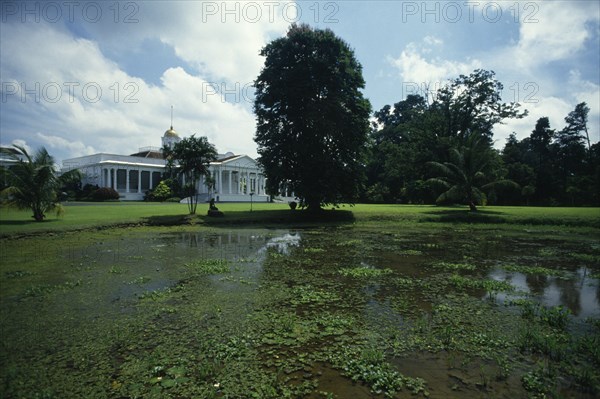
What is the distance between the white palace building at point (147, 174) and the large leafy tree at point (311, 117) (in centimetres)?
3128

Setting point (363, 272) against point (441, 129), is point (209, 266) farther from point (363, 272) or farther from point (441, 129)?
point (441, 129)

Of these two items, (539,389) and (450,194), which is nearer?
(539,389)

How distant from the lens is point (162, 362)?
154 inches

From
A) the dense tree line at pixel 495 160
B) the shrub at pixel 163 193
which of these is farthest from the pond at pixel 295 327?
the shrub at pixel 163 193

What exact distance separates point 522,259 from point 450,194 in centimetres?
1770

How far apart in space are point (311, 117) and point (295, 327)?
20.3 meters

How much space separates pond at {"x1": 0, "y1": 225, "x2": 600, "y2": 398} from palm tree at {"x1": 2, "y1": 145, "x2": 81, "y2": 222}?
10481mm

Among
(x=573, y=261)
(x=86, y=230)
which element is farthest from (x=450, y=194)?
(x=86, y=230)

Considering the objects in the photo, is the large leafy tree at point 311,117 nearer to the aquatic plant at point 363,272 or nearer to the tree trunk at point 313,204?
the tree trunk at point 313,204

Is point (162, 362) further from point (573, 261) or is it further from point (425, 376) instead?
point (573, 261)

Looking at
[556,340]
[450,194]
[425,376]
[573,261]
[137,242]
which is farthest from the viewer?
[450,194]

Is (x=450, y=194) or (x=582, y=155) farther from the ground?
(x=582, y=155)

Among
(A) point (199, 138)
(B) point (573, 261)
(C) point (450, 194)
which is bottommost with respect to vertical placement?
(B) point (573, 261)

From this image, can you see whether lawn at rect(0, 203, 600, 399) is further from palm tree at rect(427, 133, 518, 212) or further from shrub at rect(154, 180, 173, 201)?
shrub at rect(154, 180, 173, 201)
